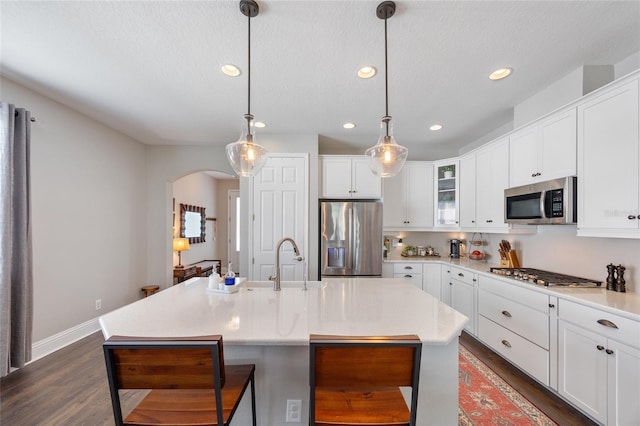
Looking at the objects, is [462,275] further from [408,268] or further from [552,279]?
[552,279]

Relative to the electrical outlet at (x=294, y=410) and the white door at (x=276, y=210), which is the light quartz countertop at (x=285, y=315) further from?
the white door at (x=276, y=210)

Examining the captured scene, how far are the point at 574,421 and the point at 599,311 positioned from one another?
0.82 m

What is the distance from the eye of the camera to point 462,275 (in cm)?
327

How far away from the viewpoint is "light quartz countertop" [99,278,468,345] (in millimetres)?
1220

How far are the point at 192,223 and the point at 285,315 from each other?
5112 millimetres

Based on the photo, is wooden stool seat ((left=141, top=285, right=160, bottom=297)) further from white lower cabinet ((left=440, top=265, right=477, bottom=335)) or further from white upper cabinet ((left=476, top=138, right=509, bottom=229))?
white upper cabinet ((left=476, top=138, right=509, bottom=229))

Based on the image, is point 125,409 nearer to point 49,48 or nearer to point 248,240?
point 248,240

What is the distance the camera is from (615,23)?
5.50ft

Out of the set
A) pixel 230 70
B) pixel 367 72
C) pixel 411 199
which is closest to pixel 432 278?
pixel 411 199

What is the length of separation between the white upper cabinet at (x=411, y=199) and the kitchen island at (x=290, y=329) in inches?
101

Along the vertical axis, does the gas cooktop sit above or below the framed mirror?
below

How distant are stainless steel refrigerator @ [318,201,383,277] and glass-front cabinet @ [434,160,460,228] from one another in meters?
1.02

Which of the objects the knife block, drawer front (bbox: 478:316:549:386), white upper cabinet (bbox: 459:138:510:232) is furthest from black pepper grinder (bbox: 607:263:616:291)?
Result: the knife block

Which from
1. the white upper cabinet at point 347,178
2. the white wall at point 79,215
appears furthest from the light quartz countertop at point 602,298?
the white wall at point 79,215
